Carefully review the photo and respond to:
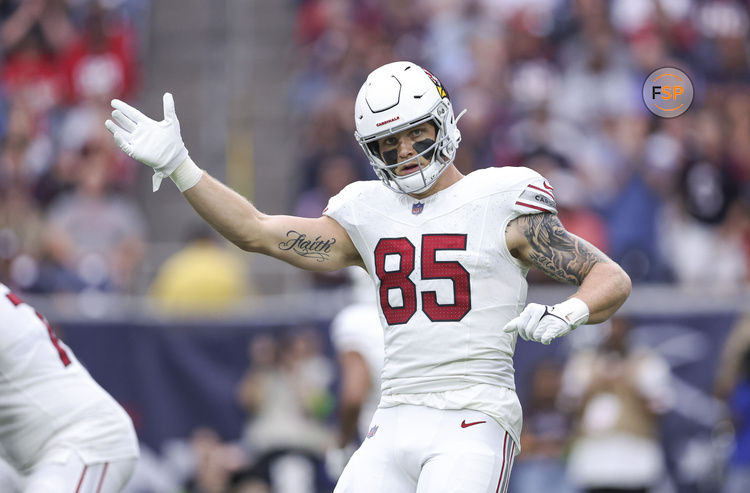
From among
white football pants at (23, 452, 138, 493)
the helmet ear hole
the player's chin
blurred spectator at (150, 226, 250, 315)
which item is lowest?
blurred spectator at (150, 226, 250, 315)

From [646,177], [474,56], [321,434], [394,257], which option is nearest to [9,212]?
[321,434]

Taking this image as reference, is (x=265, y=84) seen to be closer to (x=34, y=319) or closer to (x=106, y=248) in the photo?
(x=106, y=248)

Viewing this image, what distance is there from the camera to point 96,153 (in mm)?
12375

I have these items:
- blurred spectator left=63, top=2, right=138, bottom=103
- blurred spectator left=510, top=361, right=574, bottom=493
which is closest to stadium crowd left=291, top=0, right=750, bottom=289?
blurred spectator left=510, top=361, right=574, bottom=493

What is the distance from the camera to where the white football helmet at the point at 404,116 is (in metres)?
5.07

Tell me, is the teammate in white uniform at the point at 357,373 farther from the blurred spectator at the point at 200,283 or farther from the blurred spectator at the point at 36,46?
the blurred spectator at the point at 36,46

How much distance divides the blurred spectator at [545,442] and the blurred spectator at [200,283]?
2.79 meters

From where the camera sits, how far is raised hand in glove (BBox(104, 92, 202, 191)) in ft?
16.3

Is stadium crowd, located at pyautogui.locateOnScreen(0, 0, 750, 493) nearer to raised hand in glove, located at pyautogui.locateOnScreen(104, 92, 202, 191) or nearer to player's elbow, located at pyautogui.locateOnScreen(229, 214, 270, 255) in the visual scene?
player's elbow, located at pyautogui.locateOnScreen(229, 214, 270, 255)

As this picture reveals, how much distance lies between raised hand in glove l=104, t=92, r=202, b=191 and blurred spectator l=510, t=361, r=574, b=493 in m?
5.10

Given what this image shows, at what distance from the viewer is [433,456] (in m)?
4.82

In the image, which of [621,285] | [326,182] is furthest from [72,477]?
[326,182]

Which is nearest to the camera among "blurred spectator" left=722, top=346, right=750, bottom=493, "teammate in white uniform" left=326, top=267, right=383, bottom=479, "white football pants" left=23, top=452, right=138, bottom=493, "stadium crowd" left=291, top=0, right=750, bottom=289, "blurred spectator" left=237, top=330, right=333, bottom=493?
"white football pants" left=23, top=452, right=138, bottom=493

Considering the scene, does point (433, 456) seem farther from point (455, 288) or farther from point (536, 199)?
point (536, 199)
